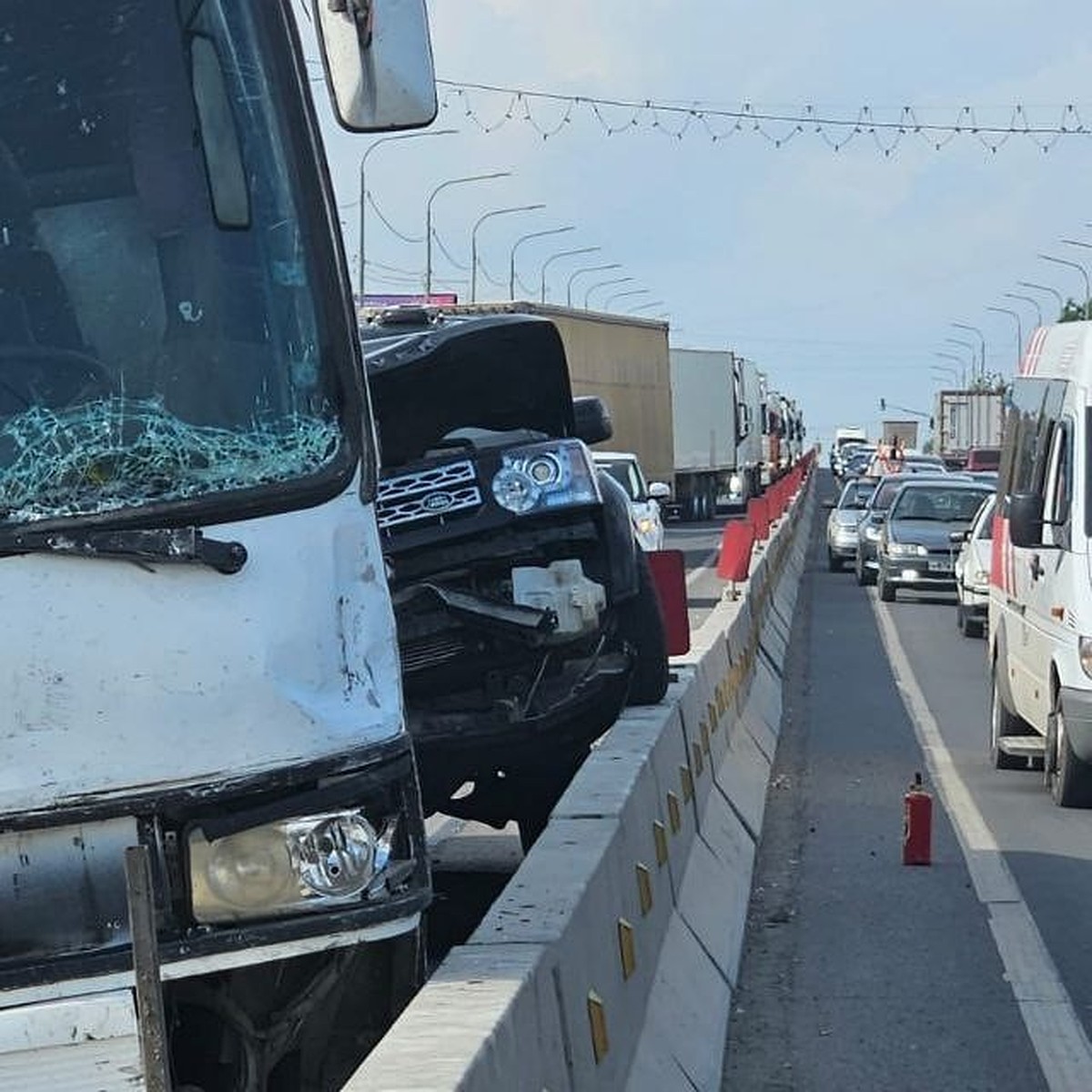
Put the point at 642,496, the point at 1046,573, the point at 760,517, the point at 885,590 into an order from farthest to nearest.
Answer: the point at 885,590 → the point at 760,517 → the point at 642,496 → the point at 1046,573

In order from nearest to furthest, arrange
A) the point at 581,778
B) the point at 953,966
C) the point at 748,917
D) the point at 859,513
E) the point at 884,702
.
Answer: the point at 581,778
the point at 953,966
the point at 748,917
the point at 884,702
the point at 859,513

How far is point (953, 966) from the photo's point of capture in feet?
28.6

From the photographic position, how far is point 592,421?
9.23 meters

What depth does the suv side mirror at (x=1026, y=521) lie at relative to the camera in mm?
12523

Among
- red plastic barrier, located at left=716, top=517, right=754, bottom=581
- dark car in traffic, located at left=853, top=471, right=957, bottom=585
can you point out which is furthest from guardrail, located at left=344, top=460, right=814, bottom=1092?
dark car in traffic, located at left=853, top=471, right=957, bottom=585

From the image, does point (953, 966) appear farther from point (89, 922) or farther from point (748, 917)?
point (89, 922)

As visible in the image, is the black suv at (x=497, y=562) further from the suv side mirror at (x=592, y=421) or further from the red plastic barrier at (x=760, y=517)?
the red plastic barrier at (x=760, y=517)

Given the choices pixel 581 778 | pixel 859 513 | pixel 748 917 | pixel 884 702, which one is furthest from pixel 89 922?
pixel 859 513

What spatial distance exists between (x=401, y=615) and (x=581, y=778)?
910 mm

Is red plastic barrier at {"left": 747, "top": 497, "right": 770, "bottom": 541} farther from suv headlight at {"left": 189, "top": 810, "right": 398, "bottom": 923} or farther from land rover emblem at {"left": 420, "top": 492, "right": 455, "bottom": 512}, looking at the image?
suv headlight at {"left": 189, "top": 810, "right": 398, "bottom": 923}

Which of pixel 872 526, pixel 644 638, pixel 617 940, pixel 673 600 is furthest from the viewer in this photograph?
pixel 872 526

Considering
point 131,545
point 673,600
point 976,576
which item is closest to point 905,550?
point 976,576

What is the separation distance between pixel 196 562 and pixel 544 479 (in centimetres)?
415

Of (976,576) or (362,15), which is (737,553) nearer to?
(976,576)
